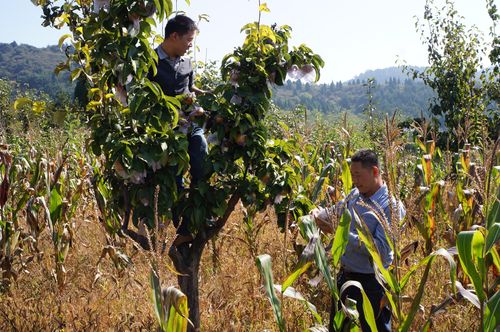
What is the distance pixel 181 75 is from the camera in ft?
10.3

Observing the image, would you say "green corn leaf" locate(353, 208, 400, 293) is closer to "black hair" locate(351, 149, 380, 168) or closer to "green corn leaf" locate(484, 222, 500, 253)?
"green corn leaf" locate(484, 222, 500, 253)

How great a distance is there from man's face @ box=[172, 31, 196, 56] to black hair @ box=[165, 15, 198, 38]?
16 mm

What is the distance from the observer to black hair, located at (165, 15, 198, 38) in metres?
2.95

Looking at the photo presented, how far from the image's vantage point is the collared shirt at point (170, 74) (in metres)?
3.06

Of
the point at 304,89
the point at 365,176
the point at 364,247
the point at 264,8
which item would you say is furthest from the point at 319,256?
the point at 304,89

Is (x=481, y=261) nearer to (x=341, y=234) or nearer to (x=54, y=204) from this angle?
(x=341, y=234)

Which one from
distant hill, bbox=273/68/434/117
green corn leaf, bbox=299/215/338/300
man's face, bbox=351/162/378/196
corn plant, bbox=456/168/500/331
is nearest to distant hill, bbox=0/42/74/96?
distant hill, bbox=273/68/434/117

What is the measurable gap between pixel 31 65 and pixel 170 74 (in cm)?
15075

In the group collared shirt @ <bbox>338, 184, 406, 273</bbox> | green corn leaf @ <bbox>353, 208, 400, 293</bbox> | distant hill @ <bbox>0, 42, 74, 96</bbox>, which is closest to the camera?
green corn leaf @ <bbox>353, 208, 400, 293</bbox>

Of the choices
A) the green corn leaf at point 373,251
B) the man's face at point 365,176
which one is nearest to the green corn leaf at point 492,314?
the green corn leaf at point 373,251

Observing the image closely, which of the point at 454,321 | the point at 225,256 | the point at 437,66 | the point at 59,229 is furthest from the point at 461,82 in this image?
the point at 59,229

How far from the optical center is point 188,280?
322cm

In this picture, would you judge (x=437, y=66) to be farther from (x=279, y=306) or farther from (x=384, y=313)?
(x=279, y=306)

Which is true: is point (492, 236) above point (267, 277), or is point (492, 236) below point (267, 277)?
above
